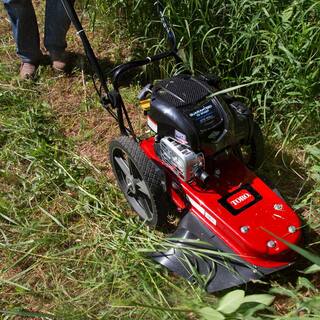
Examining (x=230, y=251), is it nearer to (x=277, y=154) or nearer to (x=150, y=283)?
(x=150, y=283)

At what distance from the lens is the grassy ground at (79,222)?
78.4 inches

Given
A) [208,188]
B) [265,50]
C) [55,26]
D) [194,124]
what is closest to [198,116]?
[194,124]

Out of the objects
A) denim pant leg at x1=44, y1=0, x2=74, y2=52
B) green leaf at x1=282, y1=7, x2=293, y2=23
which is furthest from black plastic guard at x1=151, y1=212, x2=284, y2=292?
denim pant leg at x1=44, y1=0, x2=74, y2=52

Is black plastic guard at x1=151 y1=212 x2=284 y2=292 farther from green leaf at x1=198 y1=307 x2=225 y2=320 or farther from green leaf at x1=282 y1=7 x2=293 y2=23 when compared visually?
green leaf at x1=282 y1=7 x2=293 y2=23

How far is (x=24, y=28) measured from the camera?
3131 mm

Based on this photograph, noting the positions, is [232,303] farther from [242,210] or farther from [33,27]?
[33,27]

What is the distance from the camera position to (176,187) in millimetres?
2201

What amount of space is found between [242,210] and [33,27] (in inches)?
73.1

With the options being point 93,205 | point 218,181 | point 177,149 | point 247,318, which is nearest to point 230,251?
point 218,181

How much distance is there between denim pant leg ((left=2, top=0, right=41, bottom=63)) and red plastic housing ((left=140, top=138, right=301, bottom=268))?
56.0 inches

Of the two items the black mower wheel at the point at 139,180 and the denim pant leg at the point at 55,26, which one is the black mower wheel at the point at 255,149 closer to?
the black mower wheel at the point at 139,180

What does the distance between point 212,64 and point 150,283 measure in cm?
127

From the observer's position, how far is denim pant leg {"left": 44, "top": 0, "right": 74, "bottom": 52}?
3055 millimetres

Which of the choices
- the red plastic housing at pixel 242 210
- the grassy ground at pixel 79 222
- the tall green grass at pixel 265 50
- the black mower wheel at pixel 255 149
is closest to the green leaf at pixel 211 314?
the grassy ground at pixel 79 222
